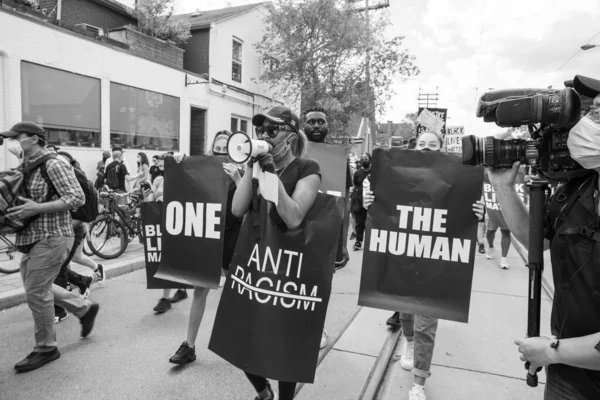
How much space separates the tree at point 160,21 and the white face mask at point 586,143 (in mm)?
13200

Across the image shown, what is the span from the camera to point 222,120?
49.4 ft

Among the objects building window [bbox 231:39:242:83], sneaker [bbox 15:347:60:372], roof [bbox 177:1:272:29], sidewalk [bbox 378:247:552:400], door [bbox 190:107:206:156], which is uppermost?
roof [bbox 177:1:272:29]

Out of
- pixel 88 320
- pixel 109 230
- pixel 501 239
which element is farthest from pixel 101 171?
pixel 501 239

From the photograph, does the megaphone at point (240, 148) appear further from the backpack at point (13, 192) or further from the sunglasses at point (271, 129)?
the backpack at point (13, 192)

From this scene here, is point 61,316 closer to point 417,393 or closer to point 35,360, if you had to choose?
point 35,360

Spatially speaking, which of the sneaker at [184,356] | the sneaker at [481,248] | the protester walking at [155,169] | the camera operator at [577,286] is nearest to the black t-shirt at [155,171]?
the protester walking at [155,169]

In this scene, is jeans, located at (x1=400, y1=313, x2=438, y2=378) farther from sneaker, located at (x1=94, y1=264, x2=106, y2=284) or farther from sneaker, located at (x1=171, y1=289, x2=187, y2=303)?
sneaker, located at (x1=94, y1=264, x2=106, y2=284)

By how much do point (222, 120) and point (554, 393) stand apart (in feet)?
47.6

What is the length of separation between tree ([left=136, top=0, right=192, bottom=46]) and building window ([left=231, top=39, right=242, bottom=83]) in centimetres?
313

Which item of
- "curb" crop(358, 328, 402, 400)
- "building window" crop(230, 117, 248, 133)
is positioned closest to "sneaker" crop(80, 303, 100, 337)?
"curb" crop(358, 328, 402, 400)

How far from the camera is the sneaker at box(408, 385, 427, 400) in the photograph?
278 centimetres

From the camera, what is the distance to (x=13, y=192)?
3.12m

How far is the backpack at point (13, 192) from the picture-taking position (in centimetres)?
304

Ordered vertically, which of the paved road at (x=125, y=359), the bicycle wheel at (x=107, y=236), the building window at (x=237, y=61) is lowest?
the paved road at (x=125, y=359)
